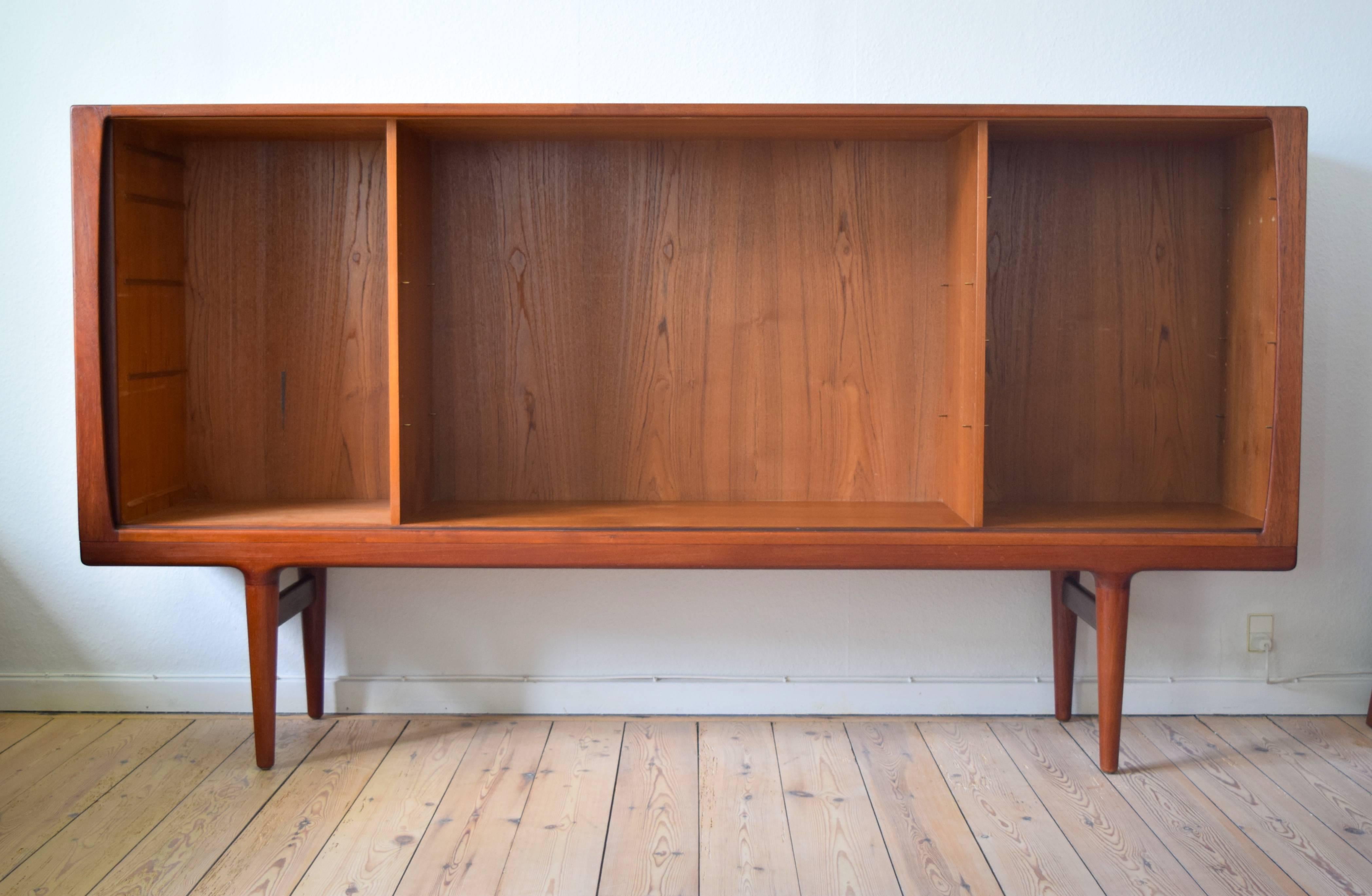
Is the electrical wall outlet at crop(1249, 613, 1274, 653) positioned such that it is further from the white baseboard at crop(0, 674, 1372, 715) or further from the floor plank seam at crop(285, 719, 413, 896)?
the floor plank seam at crop(285, 719, 413, 896)

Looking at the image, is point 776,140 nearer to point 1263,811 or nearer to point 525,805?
point 525,805

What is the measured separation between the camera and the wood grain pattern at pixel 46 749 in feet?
7.39

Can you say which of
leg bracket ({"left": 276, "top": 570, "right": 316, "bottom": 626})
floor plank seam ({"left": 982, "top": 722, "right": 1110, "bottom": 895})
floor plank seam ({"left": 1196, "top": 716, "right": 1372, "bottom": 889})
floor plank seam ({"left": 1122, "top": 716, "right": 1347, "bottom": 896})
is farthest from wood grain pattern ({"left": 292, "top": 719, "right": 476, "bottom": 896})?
floor plank seam ({"left": 1196, "top": 716, "right": 1372, "bottom": 889})

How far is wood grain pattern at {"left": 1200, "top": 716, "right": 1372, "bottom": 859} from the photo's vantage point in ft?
6.64

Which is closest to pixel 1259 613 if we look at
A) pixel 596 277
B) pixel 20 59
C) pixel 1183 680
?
pixel 1183 680

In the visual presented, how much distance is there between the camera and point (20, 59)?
98.3 inches

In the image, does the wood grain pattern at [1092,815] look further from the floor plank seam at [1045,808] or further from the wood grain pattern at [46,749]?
the wood grain pattern at [46,749]

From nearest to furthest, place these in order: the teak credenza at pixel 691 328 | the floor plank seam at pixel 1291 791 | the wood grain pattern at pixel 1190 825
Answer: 1. the wood grain pattern at pixel 1190 825
2. the floor plank seam at pixel 1291 791
3. the teak credenza at pixel 691 328

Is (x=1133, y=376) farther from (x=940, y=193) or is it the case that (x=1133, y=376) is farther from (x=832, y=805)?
(x=832, y=805)

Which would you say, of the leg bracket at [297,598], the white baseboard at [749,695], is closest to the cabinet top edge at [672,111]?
the leg bracket at [297,598]

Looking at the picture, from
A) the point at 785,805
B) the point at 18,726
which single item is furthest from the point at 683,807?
the point at 18,726

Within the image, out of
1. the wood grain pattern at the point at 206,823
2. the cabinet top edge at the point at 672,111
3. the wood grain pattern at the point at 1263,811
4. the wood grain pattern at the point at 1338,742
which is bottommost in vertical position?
the wood grain pattern at the point at 206,823

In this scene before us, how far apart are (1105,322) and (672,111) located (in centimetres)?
117

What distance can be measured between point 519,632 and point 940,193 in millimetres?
1524
